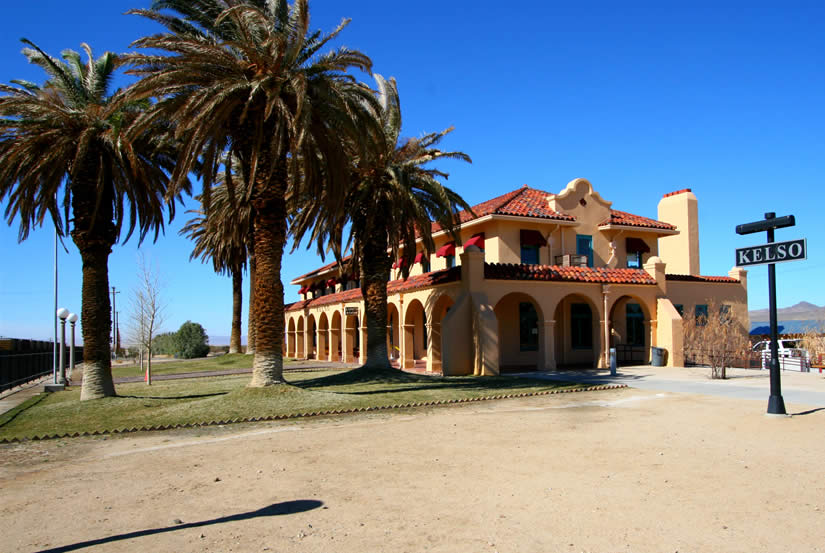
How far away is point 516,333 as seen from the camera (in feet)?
94.7

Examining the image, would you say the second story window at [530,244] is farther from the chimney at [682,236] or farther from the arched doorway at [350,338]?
the arched doorway at [350,338]

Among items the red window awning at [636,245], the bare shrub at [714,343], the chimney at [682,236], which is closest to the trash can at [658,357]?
the bare shrub at [714,343]

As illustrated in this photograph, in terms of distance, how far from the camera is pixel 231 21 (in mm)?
17188

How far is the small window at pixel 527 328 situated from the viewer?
95.0 ft

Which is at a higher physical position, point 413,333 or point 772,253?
point 772,253

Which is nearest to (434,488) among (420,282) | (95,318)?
(95,318)

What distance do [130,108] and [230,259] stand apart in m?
23.8

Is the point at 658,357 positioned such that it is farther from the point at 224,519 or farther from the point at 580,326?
the point at 224,519

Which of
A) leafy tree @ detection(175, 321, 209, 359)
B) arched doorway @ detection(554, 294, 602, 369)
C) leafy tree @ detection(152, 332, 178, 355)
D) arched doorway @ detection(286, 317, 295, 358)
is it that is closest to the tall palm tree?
arched doorway @ detection(554, 294, 602, 369)

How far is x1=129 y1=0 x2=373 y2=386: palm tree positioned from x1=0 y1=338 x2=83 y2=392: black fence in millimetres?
15553

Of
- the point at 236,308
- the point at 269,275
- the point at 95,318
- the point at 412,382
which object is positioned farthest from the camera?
the point at 236,308

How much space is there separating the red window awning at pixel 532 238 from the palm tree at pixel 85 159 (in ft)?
51.9

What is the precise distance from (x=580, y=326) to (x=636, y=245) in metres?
5.67

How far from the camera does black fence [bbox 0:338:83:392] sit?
1035 inches
